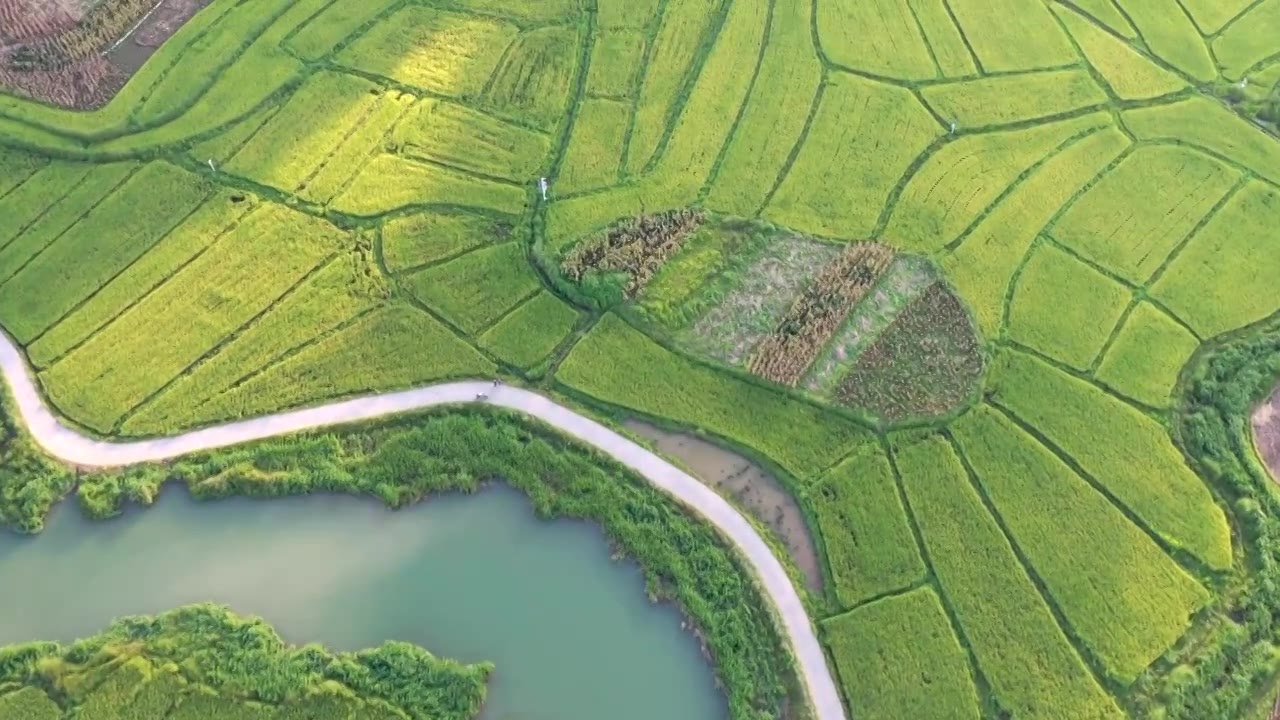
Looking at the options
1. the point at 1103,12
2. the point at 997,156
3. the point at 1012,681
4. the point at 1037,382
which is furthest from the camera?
the point at 1103,12

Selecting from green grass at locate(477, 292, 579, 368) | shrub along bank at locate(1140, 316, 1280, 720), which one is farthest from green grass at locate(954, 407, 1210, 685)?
green grass at locate(477, 292, 579, 368)

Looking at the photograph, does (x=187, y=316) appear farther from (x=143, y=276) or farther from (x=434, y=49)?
(x=434, y=49)

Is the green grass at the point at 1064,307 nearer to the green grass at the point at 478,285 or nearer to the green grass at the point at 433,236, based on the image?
the green grass at the point at 478,285

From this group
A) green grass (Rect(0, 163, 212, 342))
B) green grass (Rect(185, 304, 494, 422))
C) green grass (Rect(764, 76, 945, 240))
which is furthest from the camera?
green grass (Rect(764, 76, 945, 240))

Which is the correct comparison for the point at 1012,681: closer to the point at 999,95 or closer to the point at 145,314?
the point at 999,95

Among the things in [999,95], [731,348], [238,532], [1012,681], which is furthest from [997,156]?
[238,532]

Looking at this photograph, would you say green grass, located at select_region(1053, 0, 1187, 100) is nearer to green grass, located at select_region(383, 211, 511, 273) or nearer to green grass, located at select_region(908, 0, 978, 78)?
green grass, located at select_region(908, 0, 978, 78)

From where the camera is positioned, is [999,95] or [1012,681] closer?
[1012,681]
